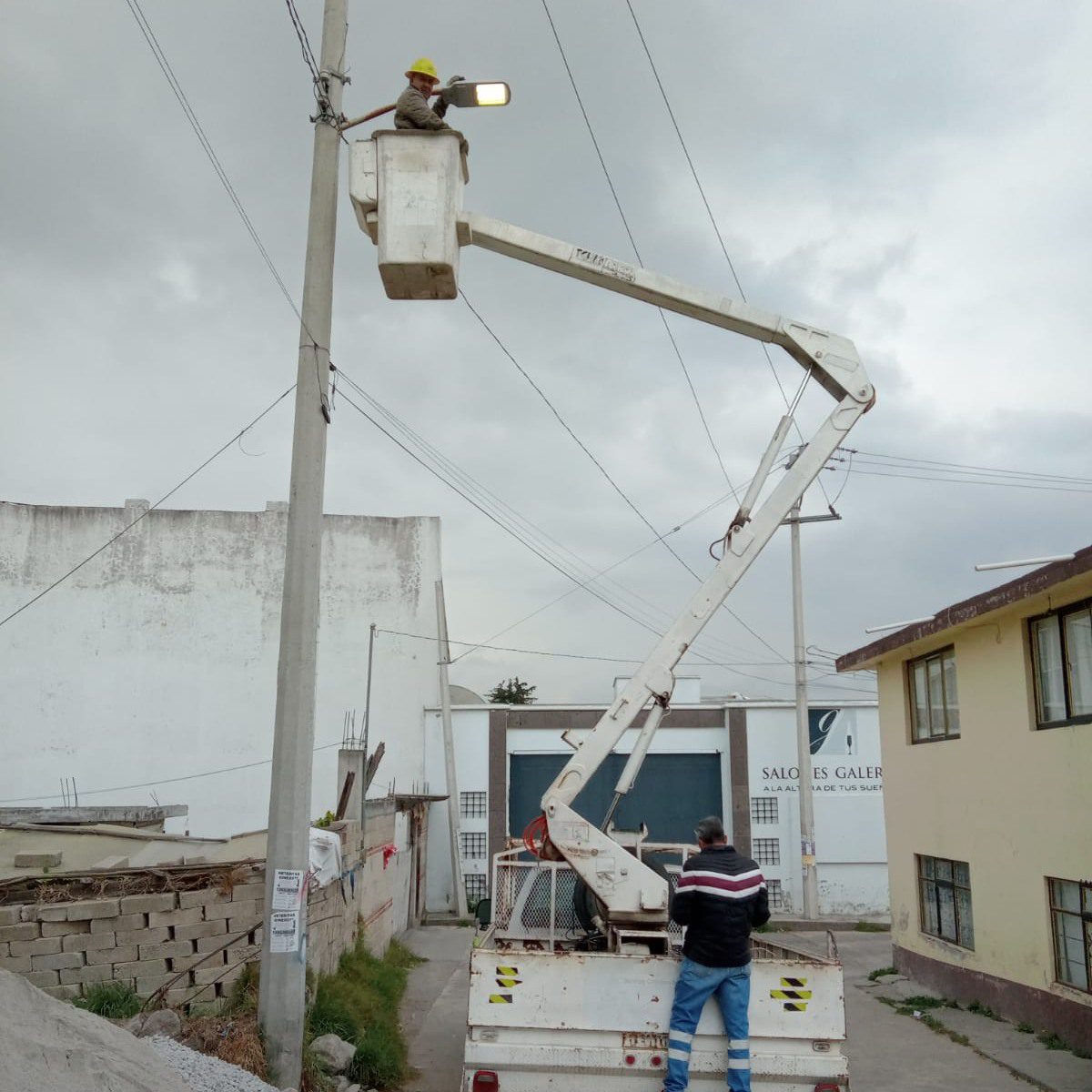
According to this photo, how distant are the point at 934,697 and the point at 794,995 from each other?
28.0ft

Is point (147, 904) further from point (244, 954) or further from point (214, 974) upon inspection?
point (244, 954)

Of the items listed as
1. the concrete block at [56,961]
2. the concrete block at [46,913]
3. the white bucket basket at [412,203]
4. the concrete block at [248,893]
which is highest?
the white bucket basket at [412,203]

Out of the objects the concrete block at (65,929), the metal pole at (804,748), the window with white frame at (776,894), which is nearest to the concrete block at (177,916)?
the concrete block at (65,929)

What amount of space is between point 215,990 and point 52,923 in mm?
1323

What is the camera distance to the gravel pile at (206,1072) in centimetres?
630

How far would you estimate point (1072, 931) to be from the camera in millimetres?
10844

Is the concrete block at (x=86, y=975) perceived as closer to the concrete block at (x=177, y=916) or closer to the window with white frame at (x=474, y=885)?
the concrete block at (x=177, y=916)

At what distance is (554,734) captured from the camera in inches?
1109

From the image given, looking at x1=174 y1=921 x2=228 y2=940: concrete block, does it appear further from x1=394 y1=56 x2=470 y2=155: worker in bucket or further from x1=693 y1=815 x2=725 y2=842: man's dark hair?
x1=394 y1=56 x2=470 y2=155: worker in bucket

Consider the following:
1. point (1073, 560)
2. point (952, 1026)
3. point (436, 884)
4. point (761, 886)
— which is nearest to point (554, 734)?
point (436, 884)

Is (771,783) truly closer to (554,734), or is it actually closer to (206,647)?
(554,734)

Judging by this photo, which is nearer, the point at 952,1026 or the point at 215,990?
the point at 215,990

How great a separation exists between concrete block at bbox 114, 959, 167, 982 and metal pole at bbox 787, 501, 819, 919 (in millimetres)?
16783

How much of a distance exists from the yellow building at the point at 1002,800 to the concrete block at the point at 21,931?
9.08 m
